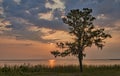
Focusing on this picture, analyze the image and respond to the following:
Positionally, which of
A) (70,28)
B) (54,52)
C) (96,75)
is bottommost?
(96,75)

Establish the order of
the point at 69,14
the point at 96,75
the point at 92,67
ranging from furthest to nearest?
the point at 92,67
the point at 69,14
the point at 96,75

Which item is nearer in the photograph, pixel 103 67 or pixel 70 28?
pixel 70 28

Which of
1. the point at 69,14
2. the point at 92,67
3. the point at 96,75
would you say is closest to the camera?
the point at 96,75

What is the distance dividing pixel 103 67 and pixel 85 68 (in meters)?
2.84

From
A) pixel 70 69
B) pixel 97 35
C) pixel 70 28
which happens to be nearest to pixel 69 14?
pixel 70 28

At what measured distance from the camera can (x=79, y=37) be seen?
41406 millimetres

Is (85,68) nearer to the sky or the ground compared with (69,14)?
nearer to the ground

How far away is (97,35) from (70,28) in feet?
12.8

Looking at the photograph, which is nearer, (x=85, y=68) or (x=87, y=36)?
(x=87, y=36)

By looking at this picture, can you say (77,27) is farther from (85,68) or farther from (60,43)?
(85,68)

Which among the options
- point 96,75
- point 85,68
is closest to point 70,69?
point 85,68

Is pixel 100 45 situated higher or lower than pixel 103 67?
higher

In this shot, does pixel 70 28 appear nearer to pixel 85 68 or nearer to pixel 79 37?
pixel 79 37

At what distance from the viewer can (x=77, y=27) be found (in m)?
41.3
